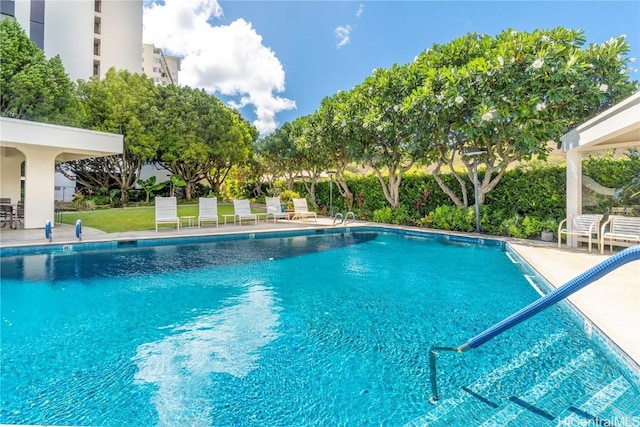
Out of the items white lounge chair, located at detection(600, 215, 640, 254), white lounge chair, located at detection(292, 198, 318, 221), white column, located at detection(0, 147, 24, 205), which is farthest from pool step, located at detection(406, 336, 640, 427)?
white column, located at detection(0, 147, 24, 205)

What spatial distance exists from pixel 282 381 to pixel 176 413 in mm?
1061

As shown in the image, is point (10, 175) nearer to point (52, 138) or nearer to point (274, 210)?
point (52, 138)

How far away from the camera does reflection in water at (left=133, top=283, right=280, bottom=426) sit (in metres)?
3.22

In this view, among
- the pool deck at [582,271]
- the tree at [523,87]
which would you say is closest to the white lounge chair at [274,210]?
the pool deck at [582,271]

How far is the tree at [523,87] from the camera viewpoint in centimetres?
1039

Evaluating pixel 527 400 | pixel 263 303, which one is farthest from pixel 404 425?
pixel 263 303

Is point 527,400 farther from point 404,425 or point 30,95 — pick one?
point 30,95

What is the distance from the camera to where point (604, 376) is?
3539mm

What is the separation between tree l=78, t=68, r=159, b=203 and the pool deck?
437 inches

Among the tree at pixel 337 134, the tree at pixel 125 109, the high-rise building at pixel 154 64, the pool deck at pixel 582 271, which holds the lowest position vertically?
the pool deck at pixel 582 271

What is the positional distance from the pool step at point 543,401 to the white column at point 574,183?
8.32 metres

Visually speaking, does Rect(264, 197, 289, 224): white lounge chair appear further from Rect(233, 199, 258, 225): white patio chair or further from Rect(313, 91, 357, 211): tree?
Rect(313, 91, 357, 211): tree

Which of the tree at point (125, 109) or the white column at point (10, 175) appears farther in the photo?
the tree at point (125, 109)

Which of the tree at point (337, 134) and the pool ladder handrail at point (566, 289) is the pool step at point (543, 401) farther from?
the tree at point (337, 134)
